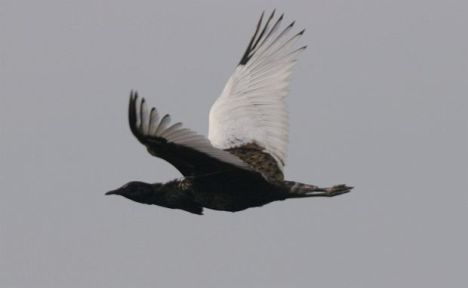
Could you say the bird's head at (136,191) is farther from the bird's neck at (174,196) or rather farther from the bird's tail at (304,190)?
the bird's tail at (304,190)

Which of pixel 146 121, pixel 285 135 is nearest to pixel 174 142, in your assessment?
pixel 146 121

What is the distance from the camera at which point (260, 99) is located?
2134 cm

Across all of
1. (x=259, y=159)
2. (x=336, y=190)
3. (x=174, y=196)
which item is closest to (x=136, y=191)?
(x=174, y=196)

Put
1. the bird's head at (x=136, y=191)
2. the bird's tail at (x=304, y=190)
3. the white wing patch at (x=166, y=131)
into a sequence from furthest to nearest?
the bird's head at (x=136, y=191)
the bird's tail at (x=304, y=190)
the white wing patch at (x=166, y=131)

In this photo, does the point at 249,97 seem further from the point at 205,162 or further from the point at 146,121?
the point at 146,121

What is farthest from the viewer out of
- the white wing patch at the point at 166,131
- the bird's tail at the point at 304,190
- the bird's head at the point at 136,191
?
the bird's head at the point at 136,191

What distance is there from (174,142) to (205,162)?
94 centimetres

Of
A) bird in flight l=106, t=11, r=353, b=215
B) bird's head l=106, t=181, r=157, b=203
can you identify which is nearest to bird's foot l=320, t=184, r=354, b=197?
bird in flight l=106, t=11, r=353, b=215

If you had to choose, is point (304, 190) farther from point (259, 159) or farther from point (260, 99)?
point (260, 99)

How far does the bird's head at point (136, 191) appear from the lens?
67.3 feet

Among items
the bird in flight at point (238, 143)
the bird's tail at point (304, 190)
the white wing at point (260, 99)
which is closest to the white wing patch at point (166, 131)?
the bird in flight at point (238, 143)

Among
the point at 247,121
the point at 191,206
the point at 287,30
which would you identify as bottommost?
the point at 191,206

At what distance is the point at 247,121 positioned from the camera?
21.1 meters

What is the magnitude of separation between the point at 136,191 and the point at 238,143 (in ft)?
5.06
